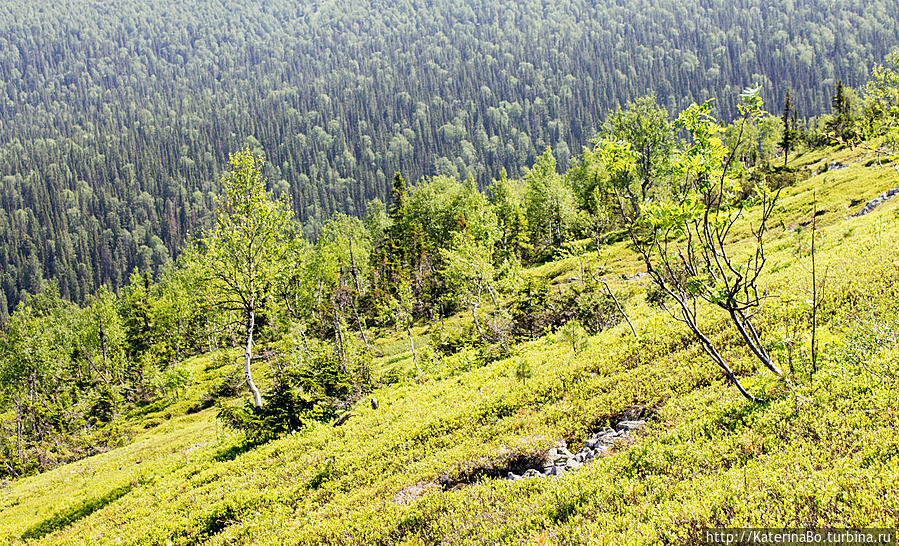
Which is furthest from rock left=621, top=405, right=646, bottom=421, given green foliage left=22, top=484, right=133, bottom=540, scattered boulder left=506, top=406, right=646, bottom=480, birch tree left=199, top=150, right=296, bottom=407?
A: green foliage left=22, top=484, right=133, bottom=540

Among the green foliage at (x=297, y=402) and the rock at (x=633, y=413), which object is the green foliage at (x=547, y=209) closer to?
the green foliage at (x=297, y=402)

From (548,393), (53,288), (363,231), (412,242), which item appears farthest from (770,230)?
(53,288)

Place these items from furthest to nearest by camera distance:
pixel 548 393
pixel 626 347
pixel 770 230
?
pixel 770 230
pixel 626 347
pixel 548 393

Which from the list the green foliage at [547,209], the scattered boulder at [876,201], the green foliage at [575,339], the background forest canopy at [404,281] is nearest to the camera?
the background forest canopy at [404,281]

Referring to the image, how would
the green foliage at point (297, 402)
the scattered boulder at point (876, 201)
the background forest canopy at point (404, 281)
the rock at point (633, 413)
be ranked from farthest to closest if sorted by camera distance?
1. the scattered boulder at point (876, 201)
2. the green foliage at point (297, 402)
3. the rock at point (633, 413)
4. the background forest canopy at point (404, 281)

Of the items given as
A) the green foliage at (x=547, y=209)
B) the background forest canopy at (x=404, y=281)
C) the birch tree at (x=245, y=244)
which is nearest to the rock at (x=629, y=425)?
the background forest canopy at (x=404, y=281)

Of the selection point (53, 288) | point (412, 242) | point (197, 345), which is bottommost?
point (197, 345)

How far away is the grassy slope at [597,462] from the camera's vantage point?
639 cm

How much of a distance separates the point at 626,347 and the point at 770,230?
30.1 m

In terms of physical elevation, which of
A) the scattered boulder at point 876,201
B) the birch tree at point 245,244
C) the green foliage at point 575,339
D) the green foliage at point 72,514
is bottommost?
the green foliage at point 72,514

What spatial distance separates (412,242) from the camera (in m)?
75.9

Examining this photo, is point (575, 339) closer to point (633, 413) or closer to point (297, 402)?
point (633, 413)

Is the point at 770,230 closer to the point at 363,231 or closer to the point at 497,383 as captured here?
the point at 497,383

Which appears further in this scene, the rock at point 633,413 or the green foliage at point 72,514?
the green foliage at point 72,514
